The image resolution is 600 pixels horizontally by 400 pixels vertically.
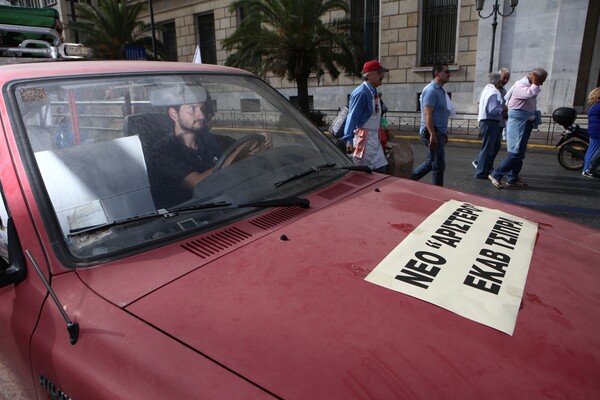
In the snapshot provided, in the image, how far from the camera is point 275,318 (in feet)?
3.88

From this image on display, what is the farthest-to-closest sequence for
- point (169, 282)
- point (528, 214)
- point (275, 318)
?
1. point (528, 214)
2. point (169, 282)
3. point (275, 318)

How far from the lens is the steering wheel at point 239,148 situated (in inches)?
80.1

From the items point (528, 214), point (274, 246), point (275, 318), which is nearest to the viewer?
point (275, 318)

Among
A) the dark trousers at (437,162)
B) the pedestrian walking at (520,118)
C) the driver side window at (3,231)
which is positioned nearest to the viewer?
the driver side window at (3,231)

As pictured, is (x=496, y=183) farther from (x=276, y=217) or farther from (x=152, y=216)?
(x=152, y=216)

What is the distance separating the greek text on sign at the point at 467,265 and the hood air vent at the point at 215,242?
0.52 m

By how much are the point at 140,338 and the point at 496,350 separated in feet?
3.01

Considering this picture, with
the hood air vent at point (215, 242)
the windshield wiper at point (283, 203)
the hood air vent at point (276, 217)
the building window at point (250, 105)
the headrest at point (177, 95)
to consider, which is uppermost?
the headrest at point (177, 95)

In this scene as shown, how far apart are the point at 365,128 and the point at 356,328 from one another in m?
4.00

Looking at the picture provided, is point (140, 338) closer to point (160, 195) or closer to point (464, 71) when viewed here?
point (160, 195)

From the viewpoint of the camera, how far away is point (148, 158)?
71.4 inches

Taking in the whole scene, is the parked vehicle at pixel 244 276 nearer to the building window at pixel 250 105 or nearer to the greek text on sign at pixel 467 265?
the greek text on sign at pixel 467 265

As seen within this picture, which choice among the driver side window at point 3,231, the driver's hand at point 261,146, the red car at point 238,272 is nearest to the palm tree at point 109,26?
the driver's hand at point 261,146

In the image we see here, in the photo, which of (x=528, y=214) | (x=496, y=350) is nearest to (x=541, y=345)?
(x=496, y=350)
